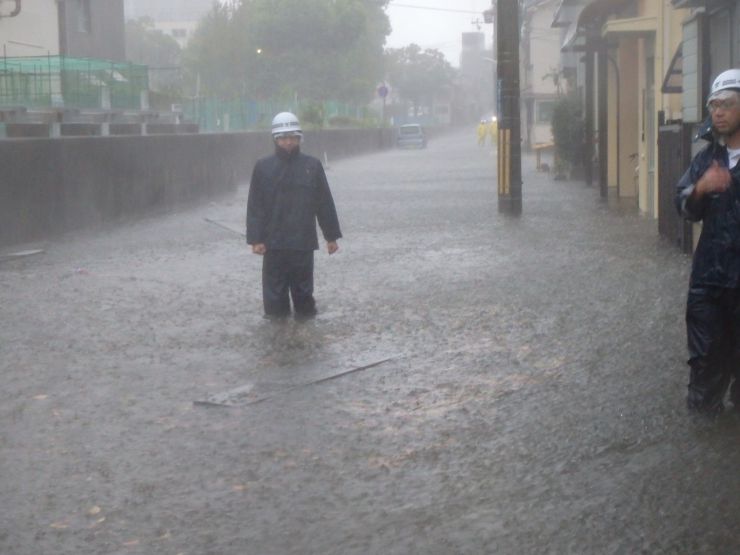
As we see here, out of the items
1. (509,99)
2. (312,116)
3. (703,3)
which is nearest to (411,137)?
(312,116)

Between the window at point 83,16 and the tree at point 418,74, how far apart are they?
283ft

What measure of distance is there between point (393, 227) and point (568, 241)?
3688mm

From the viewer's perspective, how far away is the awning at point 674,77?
55.3 feet

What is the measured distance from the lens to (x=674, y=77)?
1727 cm

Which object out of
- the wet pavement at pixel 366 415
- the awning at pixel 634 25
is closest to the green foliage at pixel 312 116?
the awning at pixel 634 25

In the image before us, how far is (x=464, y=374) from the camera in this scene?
28.3 ft

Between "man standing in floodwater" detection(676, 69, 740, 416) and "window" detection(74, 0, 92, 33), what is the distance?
127ft

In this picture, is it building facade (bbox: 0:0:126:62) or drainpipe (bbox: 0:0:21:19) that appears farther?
building facade (bbox: 0:0:126:62)

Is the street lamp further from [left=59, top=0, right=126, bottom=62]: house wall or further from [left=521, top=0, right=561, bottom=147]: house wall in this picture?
[left=521, top=0, right=561, bottom=147]: house wall

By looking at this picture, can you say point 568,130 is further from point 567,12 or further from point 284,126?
point 284,126

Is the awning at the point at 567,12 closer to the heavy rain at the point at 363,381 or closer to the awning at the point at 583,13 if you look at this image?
the awning at the point at 583,13

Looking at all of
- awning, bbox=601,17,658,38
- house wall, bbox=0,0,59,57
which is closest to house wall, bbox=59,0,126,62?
house wall, bbox=0,0,59,57

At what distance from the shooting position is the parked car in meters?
73.4

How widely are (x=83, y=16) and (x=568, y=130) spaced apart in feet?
64.2
